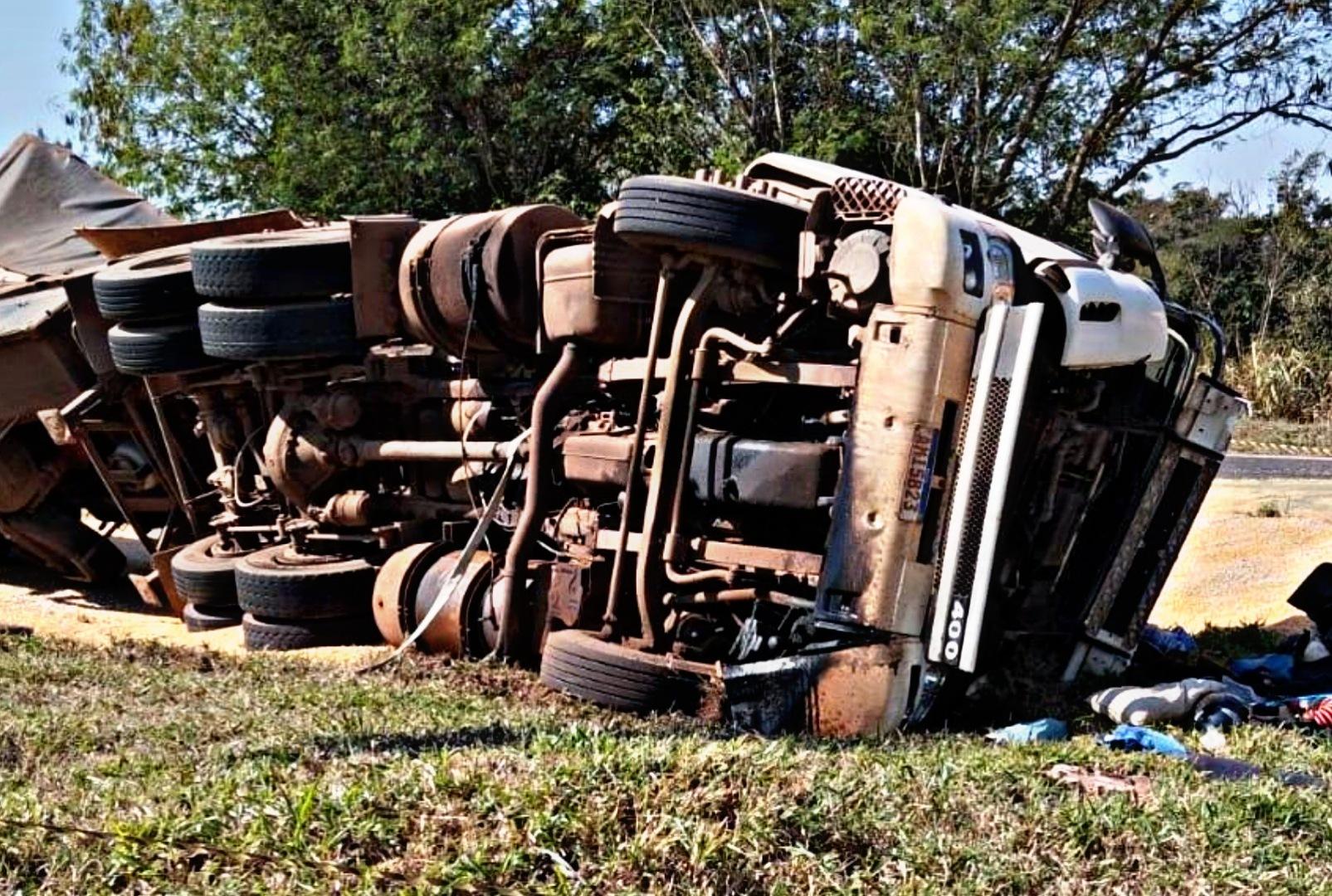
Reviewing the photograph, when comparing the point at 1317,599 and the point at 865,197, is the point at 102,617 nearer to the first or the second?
the point at 865,197

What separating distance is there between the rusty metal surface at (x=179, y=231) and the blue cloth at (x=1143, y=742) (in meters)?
5.90

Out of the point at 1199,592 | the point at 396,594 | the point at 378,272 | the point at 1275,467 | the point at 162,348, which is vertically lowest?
the point at 396,594

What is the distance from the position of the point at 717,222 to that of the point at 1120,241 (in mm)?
1744

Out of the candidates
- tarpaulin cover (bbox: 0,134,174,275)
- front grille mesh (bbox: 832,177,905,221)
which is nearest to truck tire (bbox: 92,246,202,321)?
tarpaulin cover (bbox: 0,134,174,275)

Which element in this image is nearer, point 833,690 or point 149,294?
point 833,690

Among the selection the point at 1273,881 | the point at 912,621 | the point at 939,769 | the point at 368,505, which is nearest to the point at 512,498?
the point at 368,505

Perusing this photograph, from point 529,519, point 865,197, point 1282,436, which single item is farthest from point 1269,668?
point 1282,436

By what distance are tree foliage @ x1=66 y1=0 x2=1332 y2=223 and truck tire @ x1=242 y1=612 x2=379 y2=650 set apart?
12.5 metres

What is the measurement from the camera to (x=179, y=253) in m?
9.16

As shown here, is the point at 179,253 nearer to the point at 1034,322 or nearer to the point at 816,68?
the point at 1034,322

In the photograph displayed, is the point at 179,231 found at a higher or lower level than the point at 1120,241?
lower

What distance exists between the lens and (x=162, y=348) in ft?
28.8

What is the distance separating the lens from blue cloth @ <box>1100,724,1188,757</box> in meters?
5.07

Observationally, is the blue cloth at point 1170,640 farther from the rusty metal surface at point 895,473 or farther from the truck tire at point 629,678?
the truck tire at point 629,678
